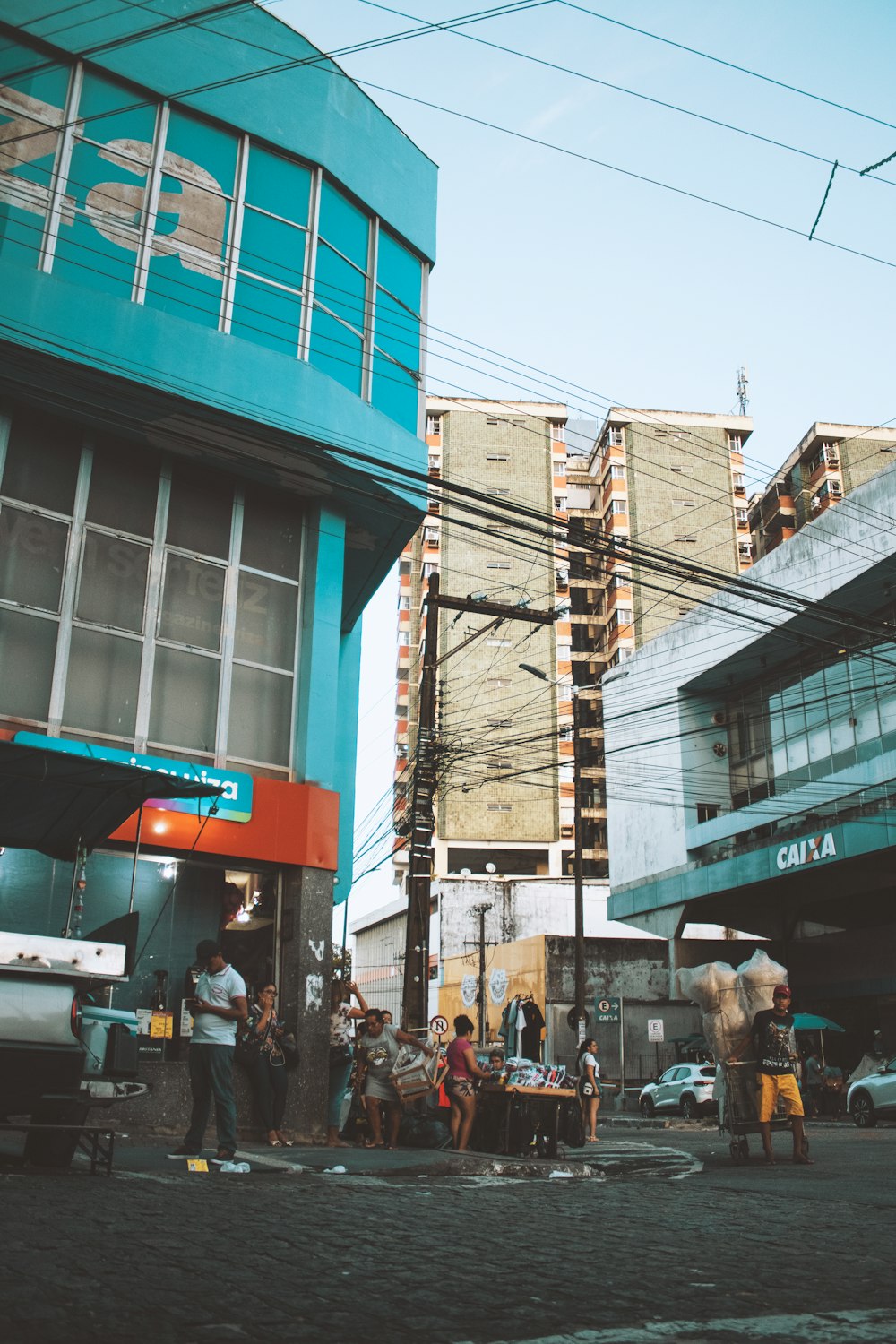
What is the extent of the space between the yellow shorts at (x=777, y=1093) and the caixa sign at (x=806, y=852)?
746 inches

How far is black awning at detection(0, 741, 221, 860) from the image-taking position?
10000 mm

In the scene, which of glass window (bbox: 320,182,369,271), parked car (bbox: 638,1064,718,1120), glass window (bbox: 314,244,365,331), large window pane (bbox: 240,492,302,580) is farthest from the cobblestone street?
parked car (bbox: 638,1064,718,1120)

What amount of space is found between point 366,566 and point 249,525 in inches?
115

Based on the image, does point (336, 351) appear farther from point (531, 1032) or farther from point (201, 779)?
point (531, 1032)

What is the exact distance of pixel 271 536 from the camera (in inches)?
617

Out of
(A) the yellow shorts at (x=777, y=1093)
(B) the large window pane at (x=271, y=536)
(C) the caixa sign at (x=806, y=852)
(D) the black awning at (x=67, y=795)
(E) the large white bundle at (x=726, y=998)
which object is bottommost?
(A) the yellow shorts at (x=777, y=1093)

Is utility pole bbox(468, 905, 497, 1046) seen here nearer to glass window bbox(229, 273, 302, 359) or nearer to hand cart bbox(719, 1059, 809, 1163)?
hand cart bbox(719, 1059, 809, 1163)

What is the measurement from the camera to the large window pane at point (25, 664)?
13.3m

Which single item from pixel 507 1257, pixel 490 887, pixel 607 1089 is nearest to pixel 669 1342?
pixel 507 1257

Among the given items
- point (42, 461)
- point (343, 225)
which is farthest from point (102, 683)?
point (343, 225)

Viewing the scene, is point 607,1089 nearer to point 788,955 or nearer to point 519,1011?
point 519,1011

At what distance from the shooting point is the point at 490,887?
2093 inches

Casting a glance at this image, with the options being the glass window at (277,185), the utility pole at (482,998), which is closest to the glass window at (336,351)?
the glass window at (277,185)

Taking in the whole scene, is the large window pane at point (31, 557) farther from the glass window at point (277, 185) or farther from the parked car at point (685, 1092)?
the parked car at point (685, 1092)
